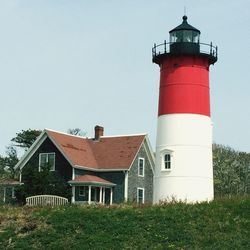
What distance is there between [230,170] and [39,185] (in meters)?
27.6

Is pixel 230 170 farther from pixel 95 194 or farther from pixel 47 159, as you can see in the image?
→ pixel 47 159

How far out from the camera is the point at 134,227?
19.3 m

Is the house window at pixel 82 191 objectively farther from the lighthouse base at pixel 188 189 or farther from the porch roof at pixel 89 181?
the lighthouse base at pixel 188 189

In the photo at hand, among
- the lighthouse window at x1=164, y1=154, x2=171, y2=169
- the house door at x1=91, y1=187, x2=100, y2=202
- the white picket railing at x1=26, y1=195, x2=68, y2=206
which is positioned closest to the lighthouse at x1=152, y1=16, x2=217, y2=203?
the lighthouse window at x1=164, y1=154, x2=171, y2=169

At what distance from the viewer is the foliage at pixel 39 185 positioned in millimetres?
35000

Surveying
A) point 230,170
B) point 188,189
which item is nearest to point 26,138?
point 230,170

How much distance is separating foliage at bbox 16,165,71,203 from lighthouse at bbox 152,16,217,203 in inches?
318

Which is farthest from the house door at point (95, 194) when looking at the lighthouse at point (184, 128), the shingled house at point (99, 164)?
the lighthouse at point (184, 128)

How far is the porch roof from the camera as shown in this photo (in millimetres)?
37188

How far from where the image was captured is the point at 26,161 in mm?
40094

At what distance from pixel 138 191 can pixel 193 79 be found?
42.4ft

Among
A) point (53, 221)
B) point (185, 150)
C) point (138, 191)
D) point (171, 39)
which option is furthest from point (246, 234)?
point (138, 191)

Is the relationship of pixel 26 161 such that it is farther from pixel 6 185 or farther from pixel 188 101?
pixel 188 101

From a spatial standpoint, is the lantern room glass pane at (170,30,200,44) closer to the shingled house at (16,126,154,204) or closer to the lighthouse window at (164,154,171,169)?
the lighthouse window at (164,154,171,169)
